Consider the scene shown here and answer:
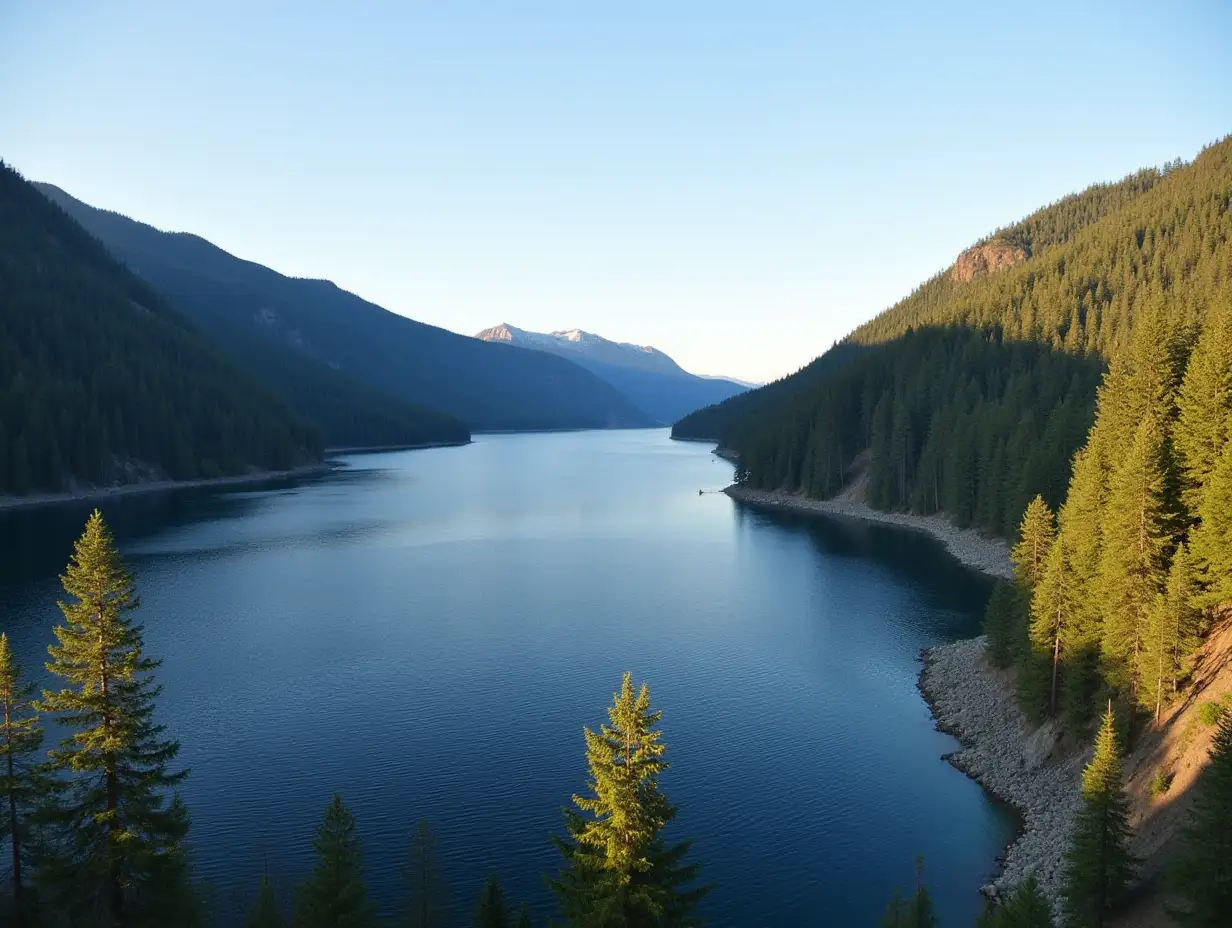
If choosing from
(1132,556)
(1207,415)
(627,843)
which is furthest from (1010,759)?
(627,843)

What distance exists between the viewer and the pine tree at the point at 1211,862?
21.7 meters

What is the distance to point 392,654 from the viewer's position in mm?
62719

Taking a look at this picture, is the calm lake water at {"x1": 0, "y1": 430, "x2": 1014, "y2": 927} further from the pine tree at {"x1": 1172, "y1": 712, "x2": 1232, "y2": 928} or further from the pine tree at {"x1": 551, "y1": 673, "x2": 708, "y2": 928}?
the pine tree at {"x1": 551, "y1": 673, "x2": 708, "y2": 928}

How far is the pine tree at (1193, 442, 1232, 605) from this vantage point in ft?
116

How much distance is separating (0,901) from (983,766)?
43848 millimetres

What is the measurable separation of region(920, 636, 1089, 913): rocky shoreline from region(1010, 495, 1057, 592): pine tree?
670 cm

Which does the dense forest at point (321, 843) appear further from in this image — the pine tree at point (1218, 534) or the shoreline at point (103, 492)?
the shoreline at point (103, 492)

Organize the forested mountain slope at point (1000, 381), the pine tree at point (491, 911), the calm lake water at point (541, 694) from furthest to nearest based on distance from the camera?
the forested mountain slope at point (1000, 381) → the calm lake water at point (541, 694) → the pine tree at point (491, 911)

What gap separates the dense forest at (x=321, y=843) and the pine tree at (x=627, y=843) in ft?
0.12

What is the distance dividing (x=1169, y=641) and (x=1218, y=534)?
18.8 ft

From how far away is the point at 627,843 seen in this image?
68.4 feet

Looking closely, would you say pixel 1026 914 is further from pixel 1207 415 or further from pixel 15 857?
pixel 1207 415

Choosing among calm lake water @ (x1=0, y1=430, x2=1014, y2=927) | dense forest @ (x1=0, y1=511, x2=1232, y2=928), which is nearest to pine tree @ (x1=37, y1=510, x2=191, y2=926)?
dense forest @ (x1=0, y1=511, x2=1232, y2=928)

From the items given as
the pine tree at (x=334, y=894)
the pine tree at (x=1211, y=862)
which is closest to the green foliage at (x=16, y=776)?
the pine tree at (x=334, y=894)
